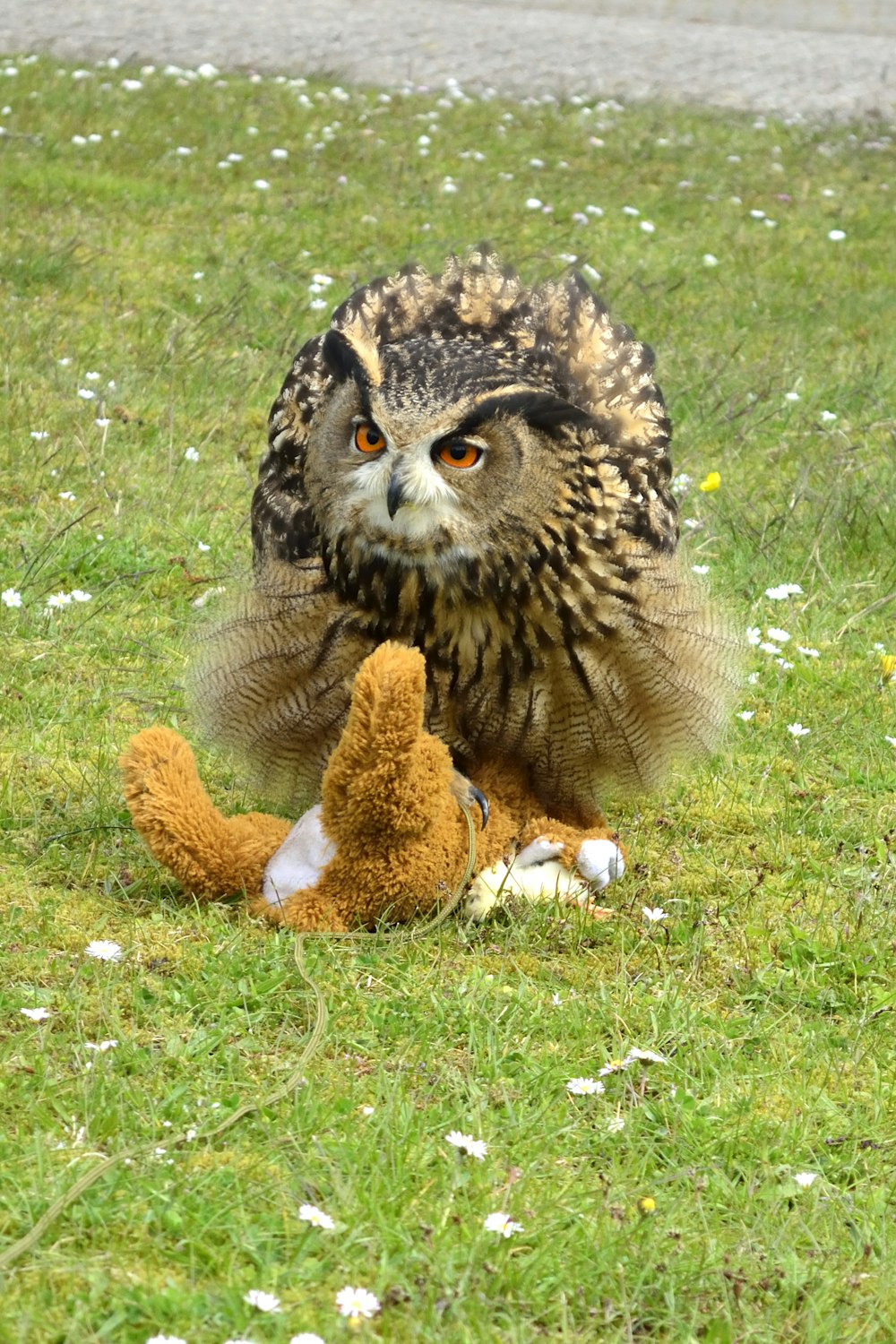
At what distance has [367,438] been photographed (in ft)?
10.1

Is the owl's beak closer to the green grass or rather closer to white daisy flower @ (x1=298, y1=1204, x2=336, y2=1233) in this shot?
the green grass

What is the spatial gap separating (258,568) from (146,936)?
35.9 inches

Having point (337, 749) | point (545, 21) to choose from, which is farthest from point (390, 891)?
point (545, 21)

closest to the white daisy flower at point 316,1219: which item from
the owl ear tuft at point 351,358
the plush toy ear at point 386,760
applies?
the plush toy ear at point 386,760

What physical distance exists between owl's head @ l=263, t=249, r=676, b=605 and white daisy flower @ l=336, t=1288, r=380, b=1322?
1.31m

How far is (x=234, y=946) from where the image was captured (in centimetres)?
319

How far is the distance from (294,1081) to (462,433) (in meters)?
1.15

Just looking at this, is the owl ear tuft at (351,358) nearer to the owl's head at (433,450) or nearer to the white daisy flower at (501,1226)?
the owl's head at (433,450)

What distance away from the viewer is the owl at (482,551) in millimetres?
3078

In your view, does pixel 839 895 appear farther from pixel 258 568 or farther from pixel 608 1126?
pixel 258 568

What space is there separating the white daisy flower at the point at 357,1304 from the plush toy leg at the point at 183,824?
1227 mm

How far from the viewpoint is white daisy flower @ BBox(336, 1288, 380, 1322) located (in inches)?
87.4

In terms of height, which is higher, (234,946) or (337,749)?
(337,749)

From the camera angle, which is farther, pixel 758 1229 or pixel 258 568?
pixel 258 568
